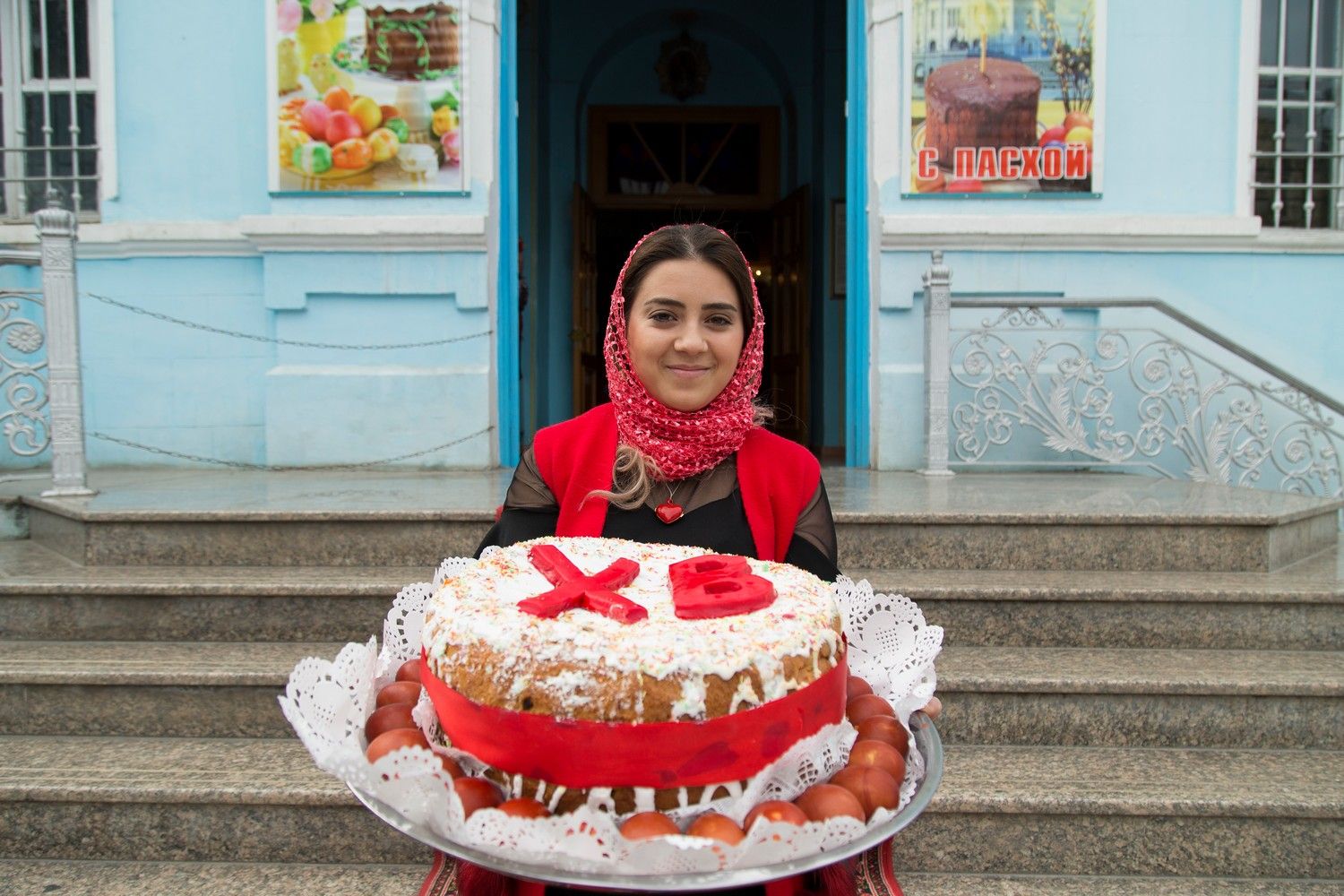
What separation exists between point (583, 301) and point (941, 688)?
6.56 meters

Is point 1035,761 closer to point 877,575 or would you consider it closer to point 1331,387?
point 877,575

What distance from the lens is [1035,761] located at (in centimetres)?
253

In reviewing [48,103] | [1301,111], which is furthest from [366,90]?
[1301,111]

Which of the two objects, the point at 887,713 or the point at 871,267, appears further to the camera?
the point at 871,267

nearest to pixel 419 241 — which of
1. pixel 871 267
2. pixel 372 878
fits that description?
pixel 871 267

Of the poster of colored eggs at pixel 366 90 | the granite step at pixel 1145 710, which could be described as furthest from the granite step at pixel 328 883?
the poster of colored eggs at pixel 366 90

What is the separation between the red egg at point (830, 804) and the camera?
990 millimetres

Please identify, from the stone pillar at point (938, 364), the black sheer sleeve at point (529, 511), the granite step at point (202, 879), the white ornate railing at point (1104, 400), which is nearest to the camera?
the black sheer sleeve at point (529, 511)

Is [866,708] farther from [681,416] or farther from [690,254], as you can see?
[690,254]

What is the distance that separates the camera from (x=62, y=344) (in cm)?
382

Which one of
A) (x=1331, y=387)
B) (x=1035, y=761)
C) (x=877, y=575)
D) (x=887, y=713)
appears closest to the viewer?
(x=887, y=713)

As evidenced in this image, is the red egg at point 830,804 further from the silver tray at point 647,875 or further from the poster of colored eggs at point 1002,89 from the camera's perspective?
the poster of colored eggs at point 1002,89

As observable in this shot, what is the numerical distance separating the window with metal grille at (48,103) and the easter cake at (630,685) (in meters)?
5.91

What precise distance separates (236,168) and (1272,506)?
5719 mm
